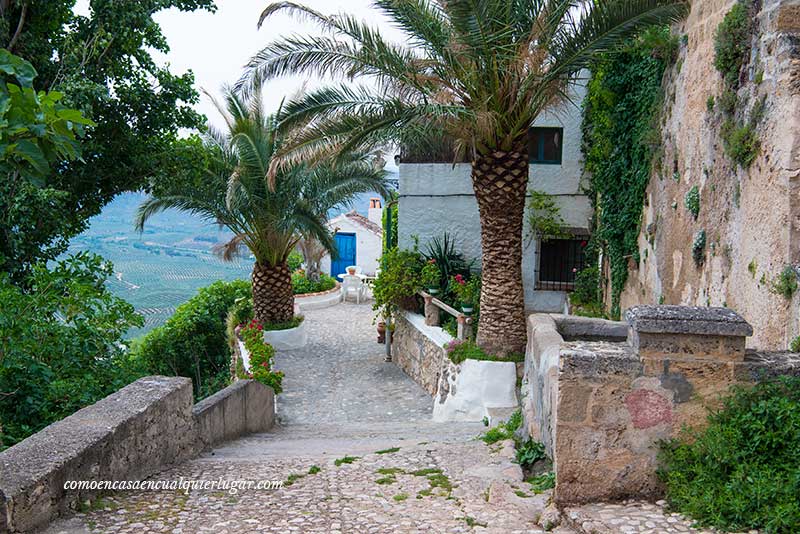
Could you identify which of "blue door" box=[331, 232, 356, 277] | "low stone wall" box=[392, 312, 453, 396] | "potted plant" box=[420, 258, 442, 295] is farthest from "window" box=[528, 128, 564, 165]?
"blue door" box=[331, 232, 356, 277]

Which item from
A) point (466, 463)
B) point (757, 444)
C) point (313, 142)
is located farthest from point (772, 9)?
point (313, 142)

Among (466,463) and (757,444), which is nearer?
(757,444)

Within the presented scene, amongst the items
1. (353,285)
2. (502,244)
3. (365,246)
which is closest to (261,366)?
(502,244)

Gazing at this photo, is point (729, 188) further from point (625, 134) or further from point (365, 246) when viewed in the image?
point (365, 246)

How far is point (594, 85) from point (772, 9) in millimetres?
7029

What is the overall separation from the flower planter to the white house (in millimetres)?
15354

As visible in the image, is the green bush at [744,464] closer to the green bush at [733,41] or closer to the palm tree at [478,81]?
the green bush at [733,41]

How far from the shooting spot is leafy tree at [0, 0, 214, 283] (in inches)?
404

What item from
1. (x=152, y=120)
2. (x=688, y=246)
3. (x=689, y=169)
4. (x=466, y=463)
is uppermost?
(x=152, y=120)

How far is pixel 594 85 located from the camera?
1373 cm

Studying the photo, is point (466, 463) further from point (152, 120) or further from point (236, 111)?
point (236, 111)

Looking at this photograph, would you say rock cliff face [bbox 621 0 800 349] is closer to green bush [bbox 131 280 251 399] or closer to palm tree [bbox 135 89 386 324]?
palm tree [bbox 135 89 386 324]

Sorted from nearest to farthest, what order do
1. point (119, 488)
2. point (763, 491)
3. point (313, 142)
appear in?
point (763, 491) → point (119, 488) → point (313, 142)

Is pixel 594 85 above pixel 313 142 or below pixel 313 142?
above
